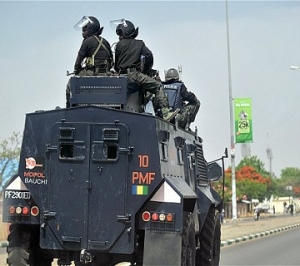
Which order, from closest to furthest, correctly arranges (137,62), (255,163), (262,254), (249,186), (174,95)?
(137,62) → (174,95) → (262,254) → (249,186) → (255,163)

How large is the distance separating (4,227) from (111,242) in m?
17.0

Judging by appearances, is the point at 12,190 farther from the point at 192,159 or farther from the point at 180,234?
the point at 192,159

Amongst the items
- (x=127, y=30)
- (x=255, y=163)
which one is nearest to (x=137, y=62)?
(x=127, y=30)

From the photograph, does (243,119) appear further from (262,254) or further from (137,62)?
(137,62)

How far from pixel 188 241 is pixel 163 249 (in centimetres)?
68

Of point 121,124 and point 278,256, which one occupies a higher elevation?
point 121,124

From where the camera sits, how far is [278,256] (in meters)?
22.1

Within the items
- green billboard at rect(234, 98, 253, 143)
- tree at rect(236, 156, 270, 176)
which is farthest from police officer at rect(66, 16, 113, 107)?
tree at rect(236, 156, 270, 176)

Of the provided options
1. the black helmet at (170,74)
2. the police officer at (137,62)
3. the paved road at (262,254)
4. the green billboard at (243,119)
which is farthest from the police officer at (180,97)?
the green billboard at (243,119)

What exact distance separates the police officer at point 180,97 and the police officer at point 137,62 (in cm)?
189

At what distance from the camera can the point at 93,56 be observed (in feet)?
39.1

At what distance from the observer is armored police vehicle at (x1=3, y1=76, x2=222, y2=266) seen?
10.4 m

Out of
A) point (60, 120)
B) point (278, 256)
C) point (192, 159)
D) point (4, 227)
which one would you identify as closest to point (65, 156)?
point (60, 120)

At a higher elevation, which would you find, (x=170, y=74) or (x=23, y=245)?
(x=170, y=74)
